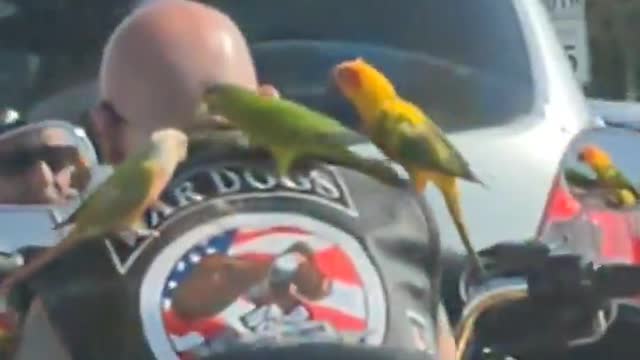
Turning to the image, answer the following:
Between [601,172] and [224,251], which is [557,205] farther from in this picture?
[224,251]

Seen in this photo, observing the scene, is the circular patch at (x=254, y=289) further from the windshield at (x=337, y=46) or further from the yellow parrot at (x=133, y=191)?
the windshield at (x=337, y=46)

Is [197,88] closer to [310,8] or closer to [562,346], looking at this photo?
[562,346]

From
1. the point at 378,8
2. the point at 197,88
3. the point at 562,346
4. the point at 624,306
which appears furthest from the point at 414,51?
the point at 197,88

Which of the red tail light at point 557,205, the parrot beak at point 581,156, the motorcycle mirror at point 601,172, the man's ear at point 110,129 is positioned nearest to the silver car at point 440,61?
the red tail light at point 557,205

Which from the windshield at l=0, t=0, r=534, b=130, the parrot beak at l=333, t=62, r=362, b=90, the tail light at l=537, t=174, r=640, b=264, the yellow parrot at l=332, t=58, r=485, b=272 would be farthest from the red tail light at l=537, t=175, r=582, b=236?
the parrot beak at l=333, t=62, r=362, b=90

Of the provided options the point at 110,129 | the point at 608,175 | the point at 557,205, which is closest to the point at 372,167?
the point at 110,129

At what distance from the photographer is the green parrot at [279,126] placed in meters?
2.32

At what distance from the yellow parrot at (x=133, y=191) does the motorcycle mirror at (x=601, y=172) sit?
1098mm

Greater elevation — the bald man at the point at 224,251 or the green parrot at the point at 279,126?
the green parrot at the point at 279,126

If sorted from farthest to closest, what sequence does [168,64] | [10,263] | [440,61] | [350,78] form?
[440,61], [10,263], [350,78], [168,64]

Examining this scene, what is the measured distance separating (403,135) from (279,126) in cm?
21

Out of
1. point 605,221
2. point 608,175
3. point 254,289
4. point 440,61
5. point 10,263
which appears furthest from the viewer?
point 440,61

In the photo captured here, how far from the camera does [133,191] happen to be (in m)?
2.26

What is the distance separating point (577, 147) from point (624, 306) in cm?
30
